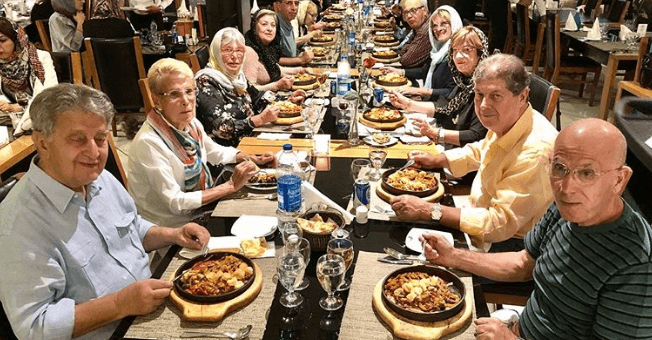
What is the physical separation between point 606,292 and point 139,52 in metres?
4.42

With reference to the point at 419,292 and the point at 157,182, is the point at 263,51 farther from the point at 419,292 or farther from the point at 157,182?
the point at 419,292

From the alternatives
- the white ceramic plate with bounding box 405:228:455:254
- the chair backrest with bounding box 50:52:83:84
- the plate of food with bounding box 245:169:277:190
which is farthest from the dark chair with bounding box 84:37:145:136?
the white ceramic plate with bounding box 405:228:455:254

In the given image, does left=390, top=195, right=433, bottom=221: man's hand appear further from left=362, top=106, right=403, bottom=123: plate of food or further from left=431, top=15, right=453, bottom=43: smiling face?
left=431, top=15, right=453, bottom=43: smiling face

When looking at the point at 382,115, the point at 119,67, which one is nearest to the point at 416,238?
the point at 382,115

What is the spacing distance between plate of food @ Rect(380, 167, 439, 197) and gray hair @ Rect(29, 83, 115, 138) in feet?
3.77

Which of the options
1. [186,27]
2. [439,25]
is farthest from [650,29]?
[186,27]

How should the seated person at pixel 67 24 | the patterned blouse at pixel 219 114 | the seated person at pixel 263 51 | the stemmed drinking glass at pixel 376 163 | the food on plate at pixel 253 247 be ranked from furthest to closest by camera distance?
the seated person at pixel 67 24 → the seated person at pixel 263 51 → the patterned blouse at pixel 219 114 → the stemmed drinking glass at pixel 376 163 → the food on plate at pixel 253 247

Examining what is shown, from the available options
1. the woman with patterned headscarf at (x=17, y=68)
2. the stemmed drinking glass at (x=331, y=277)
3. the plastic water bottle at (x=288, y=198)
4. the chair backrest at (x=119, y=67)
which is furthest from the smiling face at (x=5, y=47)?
the stemmed drinking glass at (x=331, y=277)

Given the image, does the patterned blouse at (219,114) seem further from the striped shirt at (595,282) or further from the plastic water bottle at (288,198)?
the striped shirt at (595,282)

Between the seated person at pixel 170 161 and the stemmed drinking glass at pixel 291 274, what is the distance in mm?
739

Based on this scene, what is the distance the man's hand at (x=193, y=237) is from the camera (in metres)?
1.80

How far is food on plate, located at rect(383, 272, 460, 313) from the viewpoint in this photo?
1446 millimetres

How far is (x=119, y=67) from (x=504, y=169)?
3.90m

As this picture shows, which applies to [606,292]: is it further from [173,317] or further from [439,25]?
[439,25]
